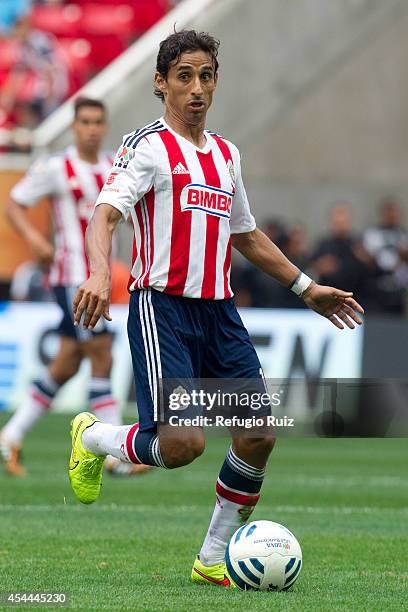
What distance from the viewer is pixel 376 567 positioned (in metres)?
6.44

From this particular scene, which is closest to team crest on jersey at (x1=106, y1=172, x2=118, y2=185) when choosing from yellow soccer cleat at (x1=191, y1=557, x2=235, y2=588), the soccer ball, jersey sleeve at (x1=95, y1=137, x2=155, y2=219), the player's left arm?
jersey sleeve at (x1=95, y1=137, x2=155, y2=219)

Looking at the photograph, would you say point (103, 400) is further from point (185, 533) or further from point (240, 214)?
point (240, 214)

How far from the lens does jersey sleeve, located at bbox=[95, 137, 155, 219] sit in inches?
221

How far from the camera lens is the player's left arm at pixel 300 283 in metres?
6.09

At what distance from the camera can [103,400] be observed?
388 inches

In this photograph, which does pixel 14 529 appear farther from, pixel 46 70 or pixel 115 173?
pixel 46 70

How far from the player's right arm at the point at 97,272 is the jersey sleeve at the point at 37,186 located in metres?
4.61

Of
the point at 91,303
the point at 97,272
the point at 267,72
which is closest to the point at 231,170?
the point at 97,272

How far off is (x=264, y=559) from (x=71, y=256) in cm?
467

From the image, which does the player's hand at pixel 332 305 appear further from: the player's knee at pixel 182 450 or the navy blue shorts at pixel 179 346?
the player's knee at pixel 182 450

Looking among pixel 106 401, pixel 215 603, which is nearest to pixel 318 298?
pixel 215 603

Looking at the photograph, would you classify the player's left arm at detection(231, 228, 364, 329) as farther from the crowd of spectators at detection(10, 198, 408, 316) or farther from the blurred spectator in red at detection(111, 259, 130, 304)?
the crowd of spectators at detection(10, 198, 408, 316)

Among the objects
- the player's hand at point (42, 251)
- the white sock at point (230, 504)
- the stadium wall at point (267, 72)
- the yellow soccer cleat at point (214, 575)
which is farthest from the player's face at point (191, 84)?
the stadium wall at point (267, 72)

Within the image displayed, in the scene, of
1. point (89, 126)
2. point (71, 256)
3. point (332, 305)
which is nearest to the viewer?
point (332, 305)
